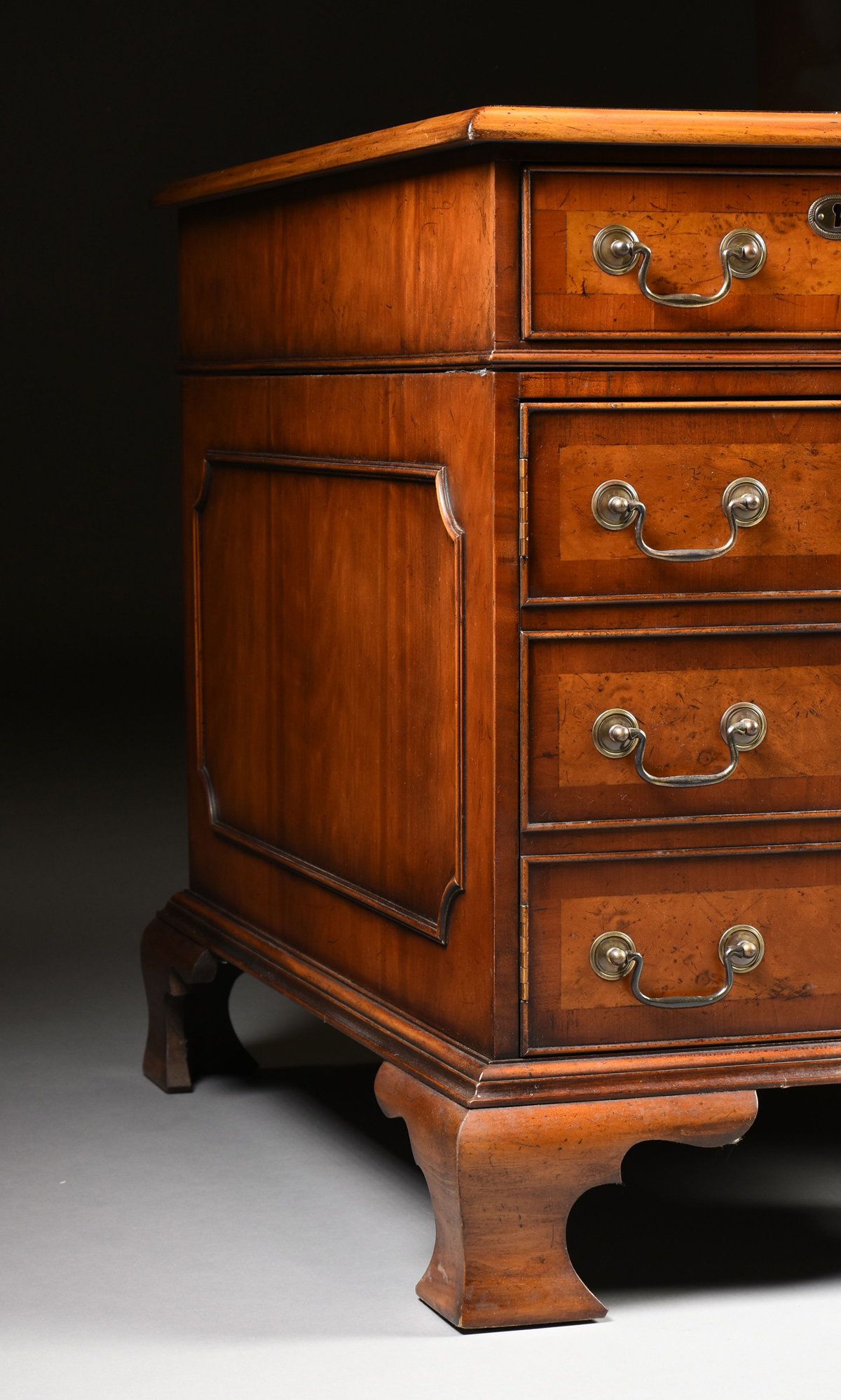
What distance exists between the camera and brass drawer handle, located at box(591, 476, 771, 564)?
1.89 m

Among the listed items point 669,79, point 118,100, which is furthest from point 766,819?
point 669,79

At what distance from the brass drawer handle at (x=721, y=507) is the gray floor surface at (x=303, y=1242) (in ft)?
2.24

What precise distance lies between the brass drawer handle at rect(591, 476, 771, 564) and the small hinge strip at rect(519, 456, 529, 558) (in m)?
0.06

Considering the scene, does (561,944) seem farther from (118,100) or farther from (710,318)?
(118,100)

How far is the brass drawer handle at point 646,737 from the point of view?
1916 millimetres

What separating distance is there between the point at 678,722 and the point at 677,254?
41 centimetres

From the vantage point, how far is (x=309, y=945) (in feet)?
7.73

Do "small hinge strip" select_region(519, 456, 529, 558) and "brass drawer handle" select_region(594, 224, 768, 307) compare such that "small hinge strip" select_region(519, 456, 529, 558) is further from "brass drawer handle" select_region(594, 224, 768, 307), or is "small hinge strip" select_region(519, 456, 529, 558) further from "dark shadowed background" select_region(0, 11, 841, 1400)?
"dark shadowed background" select_region(0, 11, 841, 1400)

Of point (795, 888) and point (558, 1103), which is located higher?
point (795, 888)

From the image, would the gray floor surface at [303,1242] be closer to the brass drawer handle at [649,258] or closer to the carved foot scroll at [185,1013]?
the carved foot scroll at [185,1013]

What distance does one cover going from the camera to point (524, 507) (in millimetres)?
1870

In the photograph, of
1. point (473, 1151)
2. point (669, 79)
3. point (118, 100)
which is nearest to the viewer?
point (473, 1151)

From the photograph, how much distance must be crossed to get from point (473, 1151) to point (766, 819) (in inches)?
15.7

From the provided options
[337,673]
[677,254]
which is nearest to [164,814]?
[337,673]
